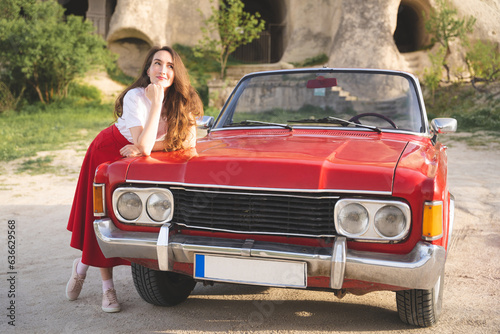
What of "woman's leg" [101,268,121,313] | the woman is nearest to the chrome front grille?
the woman

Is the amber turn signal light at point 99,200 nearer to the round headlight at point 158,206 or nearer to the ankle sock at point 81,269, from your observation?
the round headlight at point 158,206

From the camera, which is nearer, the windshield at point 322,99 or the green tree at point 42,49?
the windshield at point 322,99

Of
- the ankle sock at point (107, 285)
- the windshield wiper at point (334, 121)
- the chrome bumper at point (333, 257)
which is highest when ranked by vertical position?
the windshield wiper at point (334, 121)

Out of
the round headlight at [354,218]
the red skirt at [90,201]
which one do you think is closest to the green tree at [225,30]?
the red skirt at [90,201]

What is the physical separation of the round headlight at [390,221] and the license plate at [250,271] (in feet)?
1.30

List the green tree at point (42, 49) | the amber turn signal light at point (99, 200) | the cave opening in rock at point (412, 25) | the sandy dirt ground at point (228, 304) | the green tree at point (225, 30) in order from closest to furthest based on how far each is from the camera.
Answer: the amber turn signal light at point (99, 200) < the sandy dirt ground at point (228, 304) < the green tree at point (42, 49) < the green tree at point (225, 30) < the cave opening in rock at point (412, 25)

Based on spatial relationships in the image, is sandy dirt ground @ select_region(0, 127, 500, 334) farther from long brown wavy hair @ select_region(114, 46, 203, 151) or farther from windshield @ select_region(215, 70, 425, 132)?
windshield @ select_region(215, 70, 425, 132)

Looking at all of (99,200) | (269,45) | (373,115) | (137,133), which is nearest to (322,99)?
(373,115)

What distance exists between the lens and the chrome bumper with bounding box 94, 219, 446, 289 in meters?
2.27

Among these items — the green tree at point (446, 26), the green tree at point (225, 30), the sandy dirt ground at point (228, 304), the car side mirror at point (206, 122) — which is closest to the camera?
the sandy dirt ground at point (228, 304)

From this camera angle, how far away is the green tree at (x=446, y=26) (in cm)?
1884

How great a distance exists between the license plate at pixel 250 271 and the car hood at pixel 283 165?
359 millimetres

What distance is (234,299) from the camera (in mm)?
3297

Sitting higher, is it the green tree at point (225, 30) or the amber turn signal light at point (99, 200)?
the green tree at point (225, 30)
